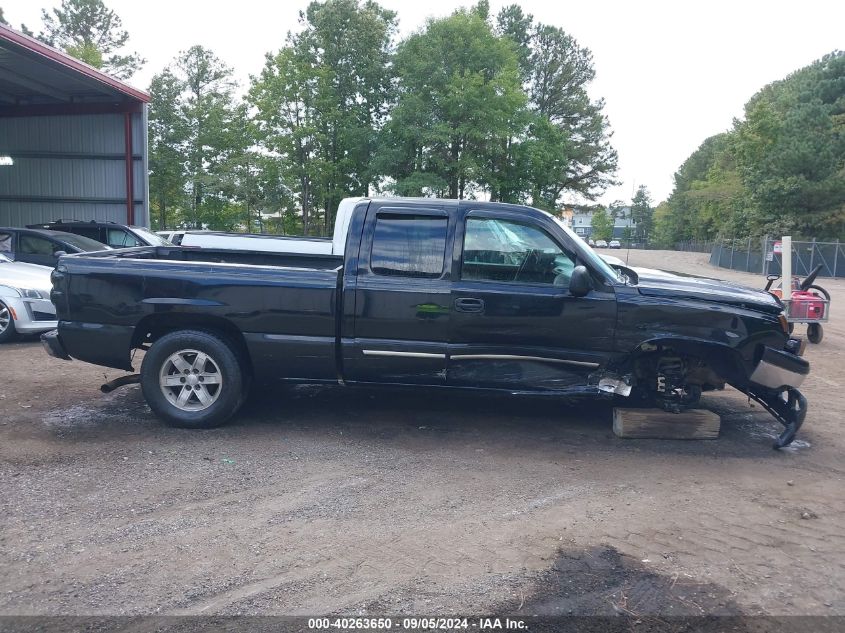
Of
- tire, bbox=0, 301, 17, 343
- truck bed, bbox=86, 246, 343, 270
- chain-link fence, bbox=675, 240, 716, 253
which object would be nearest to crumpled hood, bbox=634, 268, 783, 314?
truck bed, bbox=86, 246, 343, 270

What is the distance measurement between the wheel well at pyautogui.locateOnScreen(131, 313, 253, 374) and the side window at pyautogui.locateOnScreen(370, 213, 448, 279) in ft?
4.30

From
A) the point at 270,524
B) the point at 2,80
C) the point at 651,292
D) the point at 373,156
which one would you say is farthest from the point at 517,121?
the point at 270,524

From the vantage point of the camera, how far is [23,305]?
372 inches

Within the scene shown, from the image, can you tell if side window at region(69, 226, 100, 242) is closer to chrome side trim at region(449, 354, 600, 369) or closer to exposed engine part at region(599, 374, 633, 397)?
chrome side trim at region(449, 354, 600, 369)

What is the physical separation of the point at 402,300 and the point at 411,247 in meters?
0.47

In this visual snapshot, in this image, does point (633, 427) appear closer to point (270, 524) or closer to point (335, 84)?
point (270, 524)

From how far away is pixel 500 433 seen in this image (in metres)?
5.88

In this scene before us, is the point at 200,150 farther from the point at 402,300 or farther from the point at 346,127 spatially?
the point at 402,300

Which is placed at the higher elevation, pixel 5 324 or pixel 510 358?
pixel 510 358

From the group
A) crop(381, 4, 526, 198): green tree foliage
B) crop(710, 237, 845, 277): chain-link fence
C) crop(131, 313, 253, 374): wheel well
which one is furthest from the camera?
crop(710, 237, 845, 277): chain-link fence

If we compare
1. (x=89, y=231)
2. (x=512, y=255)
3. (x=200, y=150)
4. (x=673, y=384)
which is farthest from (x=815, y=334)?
(x=200, y=150)

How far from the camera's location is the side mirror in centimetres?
534

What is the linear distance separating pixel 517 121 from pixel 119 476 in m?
33.4

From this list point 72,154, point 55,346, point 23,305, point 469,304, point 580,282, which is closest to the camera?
point 580,282
